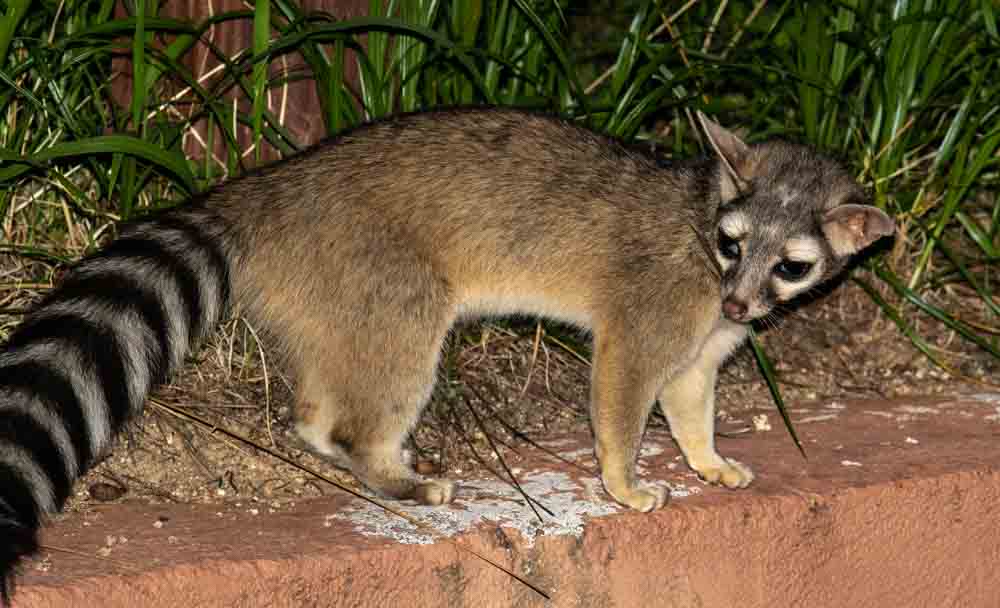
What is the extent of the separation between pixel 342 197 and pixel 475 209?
0.48 m

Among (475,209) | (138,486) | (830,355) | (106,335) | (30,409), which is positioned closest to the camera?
(30,409)

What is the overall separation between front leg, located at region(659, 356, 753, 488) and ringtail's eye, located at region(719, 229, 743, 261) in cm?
53

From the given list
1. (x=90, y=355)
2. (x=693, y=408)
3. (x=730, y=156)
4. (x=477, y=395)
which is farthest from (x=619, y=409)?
(x=90, y=355)

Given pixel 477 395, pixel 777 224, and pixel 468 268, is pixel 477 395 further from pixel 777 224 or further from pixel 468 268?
pixel 777 224

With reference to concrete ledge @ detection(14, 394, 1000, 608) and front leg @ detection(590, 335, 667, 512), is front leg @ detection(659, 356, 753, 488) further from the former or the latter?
front leg @ detection(590, 335, 667, 512)

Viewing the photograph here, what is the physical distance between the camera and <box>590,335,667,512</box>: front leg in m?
4.63

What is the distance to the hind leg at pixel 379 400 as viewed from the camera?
14.7 feet

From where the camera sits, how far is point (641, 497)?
4.53 m

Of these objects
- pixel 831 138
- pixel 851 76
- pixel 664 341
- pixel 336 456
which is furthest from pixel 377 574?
pixel 851 76

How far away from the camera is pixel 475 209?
4816 millimetres

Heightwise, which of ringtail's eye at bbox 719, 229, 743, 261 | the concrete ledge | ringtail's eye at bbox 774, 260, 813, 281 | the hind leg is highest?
ringtail's eye at bbox 719, 229, 743, 261

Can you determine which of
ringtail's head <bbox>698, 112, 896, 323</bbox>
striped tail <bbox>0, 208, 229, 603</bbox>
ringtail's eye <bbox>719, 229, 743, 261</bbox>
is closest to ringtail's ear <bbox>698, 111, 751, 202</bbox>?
ringtail's head <bbox>698, 112, 896, 323</bbox>

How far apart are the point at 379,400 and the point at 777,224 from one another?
144 cm

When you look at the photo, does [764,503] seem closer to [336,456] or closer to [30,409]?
[336,456]
